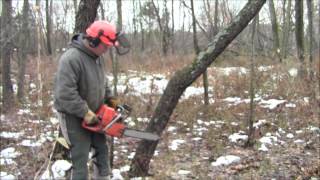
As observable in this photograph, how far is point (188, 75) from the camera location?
5992 mm

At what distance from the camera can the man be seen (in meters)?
4.38

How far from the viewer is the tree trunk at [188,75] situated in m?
5.93

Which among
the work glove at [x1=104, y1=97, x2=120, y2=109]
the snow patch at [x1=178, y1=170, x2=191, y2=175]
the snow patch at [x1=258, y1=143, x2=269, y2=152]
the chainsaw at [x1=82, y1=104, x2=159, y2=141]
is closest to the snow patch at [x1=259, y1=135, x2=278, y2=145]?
the snow patch at [x1=258, y1=143, x2=269, y2=152]

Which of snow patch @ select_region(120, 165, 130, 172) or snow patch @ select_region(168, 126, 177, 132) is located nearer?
snow patch @ select_region(120, 165, 130, 172)

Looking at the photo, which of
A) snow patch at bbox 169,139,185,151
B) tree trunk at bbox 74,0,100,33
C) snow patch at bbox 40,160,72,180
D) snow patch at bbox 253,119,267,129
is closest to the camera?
snow patch at bbox 40,160,72,180

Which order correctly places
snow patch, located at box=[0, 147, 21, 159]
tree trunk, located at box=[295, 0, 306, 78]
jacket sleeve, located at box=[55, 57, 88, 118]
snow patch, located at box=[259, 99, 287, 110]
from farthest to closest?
tree trunk, located at box=[295, 0, 306, 78] < snow patch, located at box=[259, 99, 287, 110] < snow patch, located at box=[0, 147, 21, 159] < jacket sleeve, located at box=[55, 57, 88, 118]

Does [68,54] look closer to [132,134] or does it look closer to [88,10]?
[132,134]

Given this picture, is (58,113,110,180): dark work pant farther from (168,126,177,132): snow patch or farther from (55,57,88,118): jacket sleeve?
(168,126,177,132): snow patch

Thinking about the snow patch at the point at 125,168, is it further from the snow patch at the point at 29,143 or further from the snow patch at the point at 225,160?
the snow patch at the point at 29,143

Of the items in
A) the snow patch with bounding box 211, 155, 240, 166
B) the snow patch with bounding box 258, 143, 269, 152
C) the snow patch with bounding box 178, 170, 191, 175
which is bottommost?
the snow patch with bounding box 178, 170, 191, 175

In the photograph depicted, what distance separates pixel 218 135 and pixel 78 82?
428 centimetres

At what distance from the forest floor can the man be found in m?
1.18

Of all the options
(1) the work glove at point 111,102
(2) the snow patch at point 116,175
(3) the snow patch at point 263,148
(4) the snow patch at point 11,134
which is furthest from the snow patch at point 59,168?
(3) the snow patch at point 263,148

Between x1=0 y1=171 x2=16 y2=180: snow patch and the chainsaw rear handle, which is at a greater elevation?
the chainsaw rear handle
